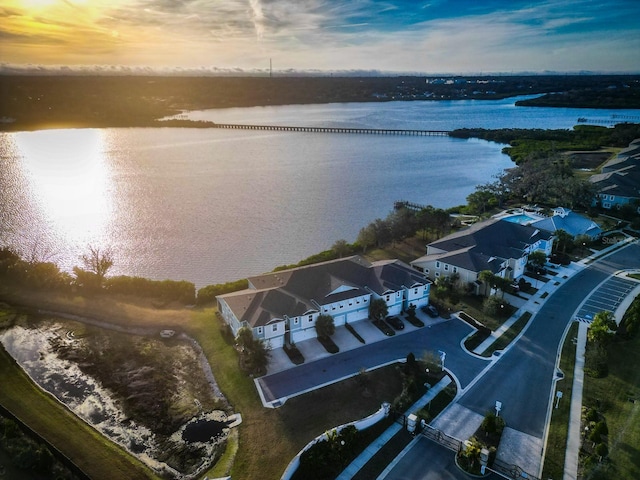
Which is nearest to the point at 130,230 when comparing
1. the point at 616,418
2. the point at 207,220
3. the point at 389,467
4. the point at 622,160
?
the point at 207,220

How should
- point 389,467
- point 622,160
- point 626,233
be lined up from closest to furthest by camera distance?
point 389,467, point 626,233, point 622,160

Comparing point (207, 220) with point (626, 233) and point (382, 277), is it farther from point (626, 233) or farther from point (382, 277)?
point (626, 233)

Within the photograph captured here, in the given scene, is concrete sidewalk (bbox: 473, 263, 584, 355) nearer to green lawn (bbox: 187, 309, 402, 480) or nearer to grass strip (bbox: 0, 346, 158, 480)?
green lawn (bbox: 187, 309, 402, 480)

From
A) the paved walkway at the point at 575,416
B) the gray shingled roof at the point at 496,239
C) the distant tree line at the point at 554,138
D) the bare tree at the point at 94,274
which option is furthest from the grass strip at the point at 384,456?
the distant tree line at the point at 554,138

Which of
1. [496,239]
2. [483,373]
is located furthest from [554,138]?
[483,373]

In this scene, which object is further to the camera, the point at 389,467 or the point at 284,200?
the point at 284,200

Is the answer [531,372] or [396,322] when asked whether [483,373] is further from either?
[396,322]

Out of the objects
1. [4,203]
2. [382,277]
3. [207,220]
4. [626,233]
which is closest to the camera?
[382,277]
